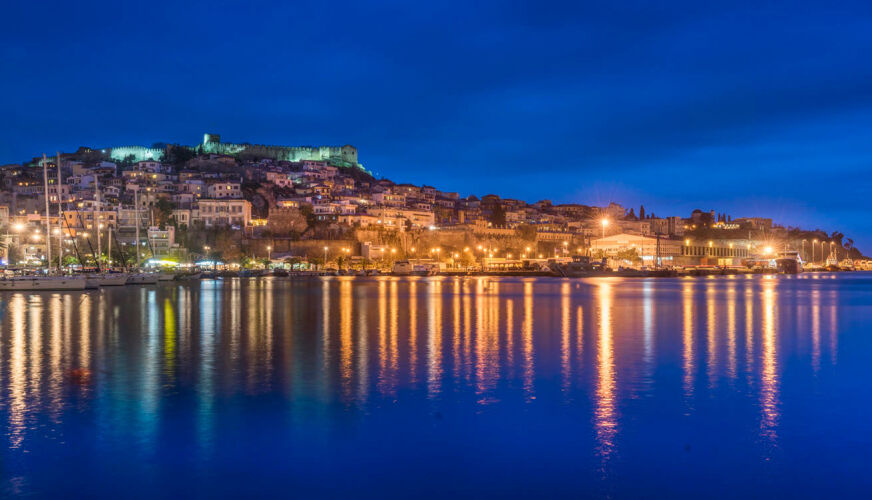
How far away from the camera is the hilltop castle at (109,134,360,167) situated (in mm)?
111375

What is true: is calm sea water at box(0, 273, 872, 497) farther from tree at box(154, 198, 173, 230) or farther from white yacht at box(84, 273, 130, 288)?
tree at box(154, 198, 173, 230)

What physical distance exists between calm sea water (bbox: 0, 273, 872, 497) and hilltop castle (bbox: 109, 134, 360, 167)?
329 feet

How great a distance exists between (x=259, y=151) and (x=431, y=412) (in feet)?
376

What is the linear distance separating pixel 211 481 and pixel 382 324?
45.4 feet

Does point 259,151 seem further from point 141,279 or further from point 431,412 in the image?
point 431,412

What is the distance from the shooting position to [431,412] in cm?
941

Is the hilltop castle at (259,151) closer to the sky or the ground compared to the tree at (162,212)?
closer to the sky

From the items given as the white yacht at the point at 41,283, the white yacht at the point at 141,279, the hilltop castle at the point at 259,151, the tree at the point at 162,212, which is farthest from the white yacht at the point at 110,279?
the hilltop castle at the point at 259,151

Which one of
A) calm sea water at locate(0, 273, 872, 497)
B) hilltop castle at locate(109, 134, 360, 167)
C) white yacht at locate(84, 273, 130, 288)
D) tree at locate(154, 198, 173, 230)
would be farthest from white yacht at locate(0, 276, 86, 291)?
hilltop castle at locate(109, 134, 360, 167)

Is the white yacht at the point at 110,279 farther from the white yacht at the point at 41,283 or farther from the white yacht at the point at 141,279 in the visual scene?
the white yacht at the point at 41,283

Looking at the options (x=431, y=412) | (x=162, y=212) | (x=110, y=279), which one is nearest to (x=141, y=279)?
(x=110, y=279)

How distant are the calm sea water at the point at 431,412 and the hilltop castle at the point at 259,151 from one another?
329ft

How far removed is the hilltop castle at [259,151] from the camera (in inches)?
4385

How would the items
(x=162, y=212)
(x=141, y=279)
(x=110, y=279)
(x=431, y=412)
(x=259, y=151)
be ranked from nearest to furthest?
(x=431, y=412) → (x=110, y=279) → (x=141, y=279) → (x=162, y=212) → (x=259, y=151)
